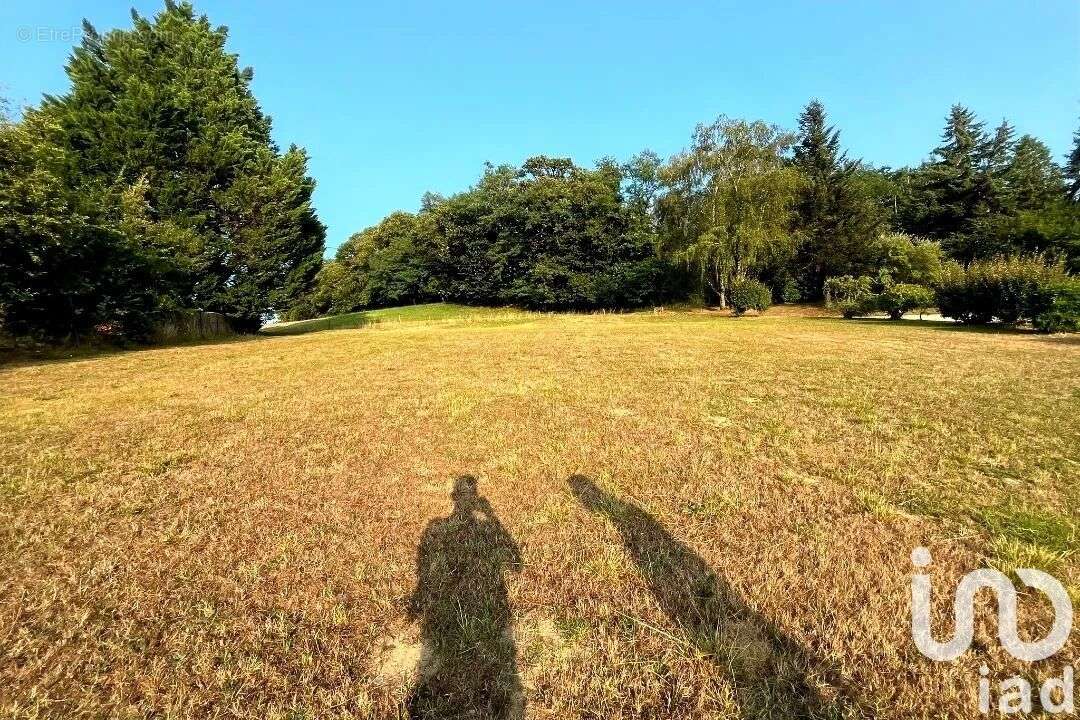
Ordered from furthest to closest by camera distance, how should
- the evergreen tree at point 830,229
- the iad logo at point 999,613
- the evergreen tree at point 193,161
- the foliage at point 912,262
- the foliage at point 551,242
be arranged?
1. the foliage at point 551,242
2. the evergreen tree at point 830,229
3. the foliage at point 912,262
4. the evergreen tree at point 193,161
5. the iad logo at point 999,613

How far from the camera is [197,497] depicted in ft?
12.0

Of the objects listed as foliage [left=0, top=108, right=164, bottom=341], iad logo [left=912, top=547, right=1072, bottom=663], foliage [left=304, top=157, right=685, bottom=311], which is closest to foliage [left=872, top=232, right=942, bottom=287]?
foliage [left=304, top=157, right=685, bottom=311]

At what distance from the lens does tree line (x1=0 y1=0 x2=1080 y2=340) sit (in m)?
14.1

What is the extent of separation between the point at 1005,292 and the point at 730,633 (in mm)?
20524

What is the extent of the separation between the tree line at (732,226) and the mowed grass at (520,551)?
988 inches

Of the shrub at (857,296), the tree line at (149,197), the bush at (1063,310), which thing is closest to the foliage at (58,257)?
the tree line at (149,197)

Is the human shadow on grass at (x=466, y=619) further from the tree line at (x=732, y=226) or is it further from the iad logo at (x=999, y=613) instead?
the tree line at (x=732, y=226)

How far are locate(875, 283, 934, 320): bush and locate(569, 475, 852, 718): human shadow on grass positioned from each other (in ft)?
88.9

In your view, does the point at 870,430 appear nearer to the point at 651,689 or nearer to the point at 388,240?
the point at 651,689

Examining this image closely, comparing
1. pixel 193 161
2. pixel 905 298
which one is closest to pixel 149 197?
pixel 193 161

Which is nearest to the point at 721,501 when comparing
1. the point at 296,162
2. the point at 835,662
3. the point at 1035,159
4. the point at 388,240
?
the point at 835,662

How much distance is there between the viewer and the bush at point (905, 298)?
2338 cm

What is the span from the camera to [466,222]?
45.0m

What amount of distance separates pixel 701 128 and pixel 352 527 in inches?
1393
